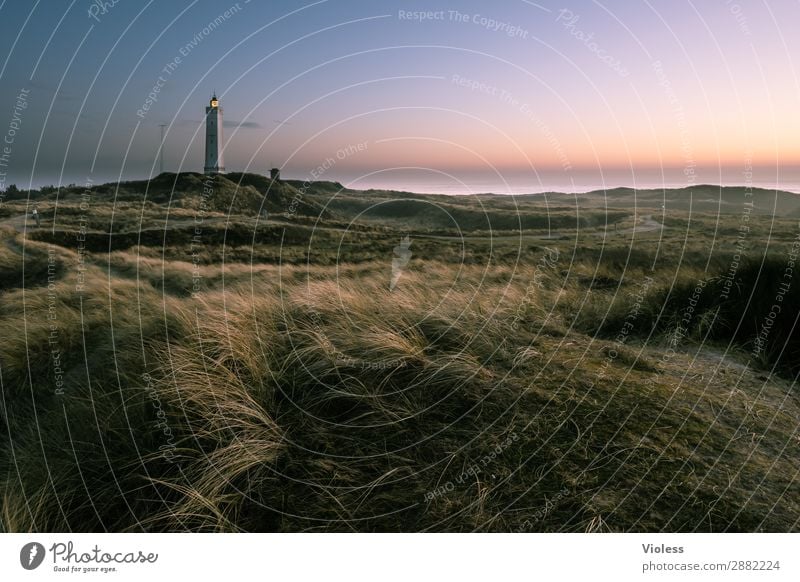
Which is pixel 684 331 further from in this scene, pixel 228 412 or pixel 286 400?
pixel 228 412

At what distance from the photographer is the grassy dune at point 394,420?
3305 mm

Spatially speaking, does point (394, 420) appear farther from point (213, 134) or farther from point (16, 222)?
point (213, 134)

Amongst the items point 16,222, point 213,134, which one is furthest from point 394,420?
point 213,134

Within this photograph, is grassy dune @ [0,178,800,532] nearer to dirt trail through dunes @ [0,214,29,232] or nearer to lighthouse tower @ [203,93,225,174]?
dirt trail through dunes @ [0,214,29,232]

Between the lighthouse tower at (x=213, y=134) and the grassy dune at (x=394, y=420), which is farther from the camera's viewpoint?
the lighthouse tower at (x=213, y=134)

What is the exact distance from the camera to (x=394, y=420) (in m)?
4.05

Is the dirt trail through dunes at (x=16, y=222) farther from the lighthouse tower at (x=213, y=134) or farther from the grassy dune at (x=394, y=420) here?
the grassy dune at (x=394, y=420)

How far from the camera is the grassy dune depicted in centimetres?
330

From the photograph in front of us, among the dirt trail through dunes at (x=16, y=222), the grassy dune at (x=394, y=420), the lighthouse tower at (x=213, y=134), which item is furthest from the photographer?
the lighthouse tower at (x=213, y=134)

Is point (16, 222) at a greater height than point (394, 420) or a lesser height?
greater

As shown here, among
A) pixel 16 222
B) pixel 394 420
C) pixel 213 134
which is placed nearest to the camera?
pixel 394 420

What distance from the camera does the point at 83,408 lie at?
4375mm

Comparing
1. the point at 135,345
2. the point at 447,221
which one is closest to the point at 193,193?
the point at 447,221

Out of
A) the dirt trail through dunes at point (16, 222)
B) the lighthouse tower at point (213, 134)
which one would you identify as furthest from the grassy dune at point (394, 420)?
the lighthouse tower at point (213, 134)
